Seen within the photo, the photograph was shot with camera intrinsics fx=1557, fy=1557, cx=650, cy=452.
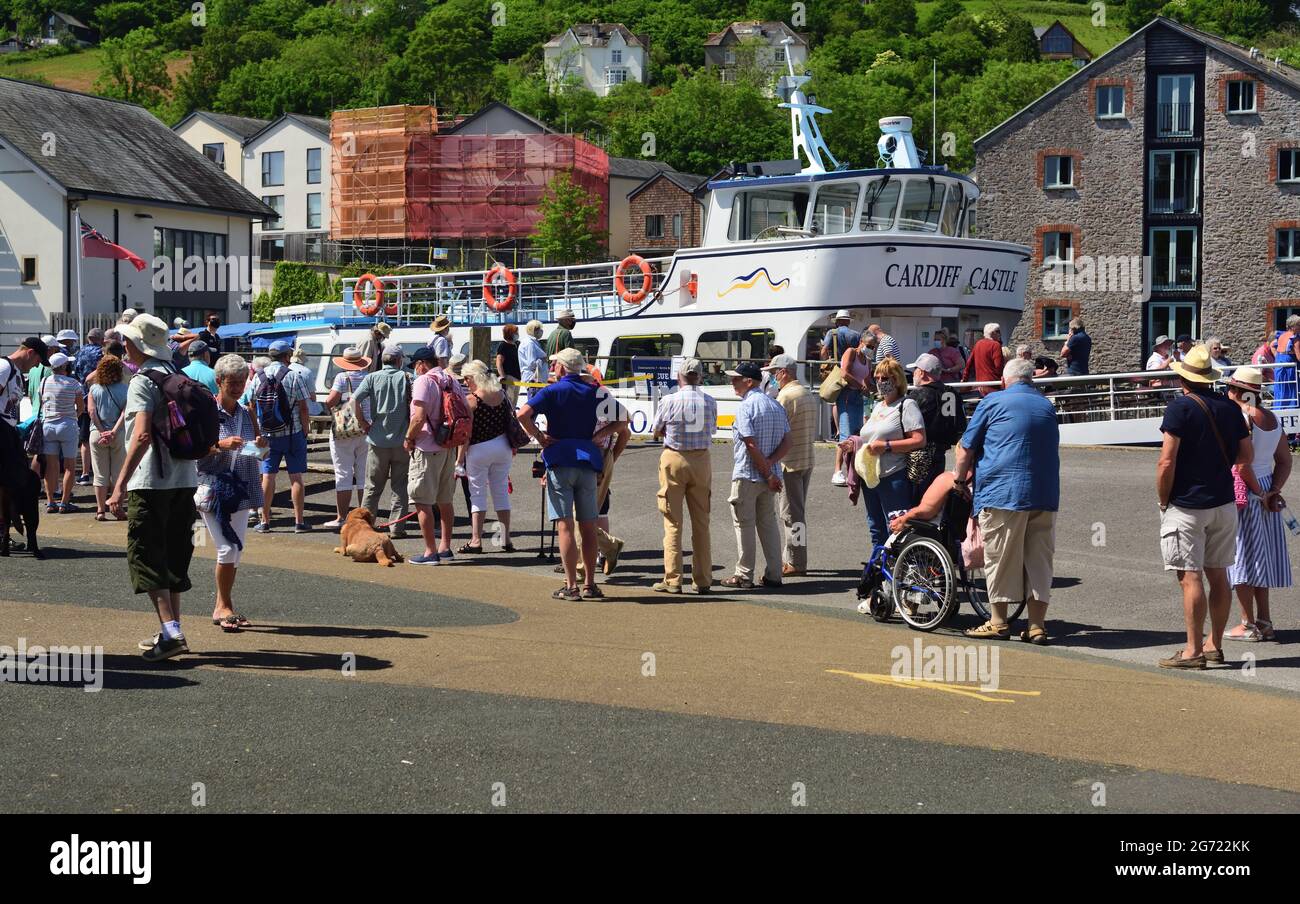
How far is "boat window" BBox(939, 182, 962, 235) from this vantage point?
27.6 metres

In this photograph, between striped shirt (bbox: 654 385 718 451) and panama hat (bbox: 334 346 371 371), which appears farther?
panama hat (bbox: 334 346 371 371)

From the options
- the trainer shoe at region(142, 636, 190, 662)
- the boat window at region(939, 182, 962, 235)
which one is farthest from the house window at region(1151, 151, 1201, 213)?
the trainer shoe at region(142, 636, 190, 662)

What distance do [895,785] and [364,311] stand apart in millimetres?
28500

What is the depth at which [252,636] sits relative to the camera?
10562 millimetres

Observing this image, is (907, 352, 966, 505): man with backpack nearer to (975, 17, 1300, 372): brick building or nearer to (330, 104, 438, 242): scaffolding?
(975, 17, 1300, 372): brick building

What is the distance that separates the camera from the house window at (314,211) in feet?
323

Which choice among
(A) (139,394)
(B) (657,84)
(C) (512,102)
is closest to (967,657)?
(A) (139,394)

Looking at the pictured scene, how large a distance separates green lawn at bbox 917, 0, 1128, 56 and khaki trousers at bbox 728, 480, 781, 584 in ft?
491

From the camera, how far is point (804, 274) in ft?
85.2

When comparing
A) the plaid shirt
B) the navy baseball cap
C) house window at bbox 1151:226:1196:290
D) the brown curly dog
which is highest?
house window at bbox 1151:226:1196:290

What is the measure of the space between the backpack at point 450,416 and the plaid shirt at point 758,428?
2788 millimetres

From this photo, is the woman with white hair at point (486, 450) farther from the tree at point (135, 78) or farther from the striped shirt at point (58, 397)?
the tree at point (135, 78)

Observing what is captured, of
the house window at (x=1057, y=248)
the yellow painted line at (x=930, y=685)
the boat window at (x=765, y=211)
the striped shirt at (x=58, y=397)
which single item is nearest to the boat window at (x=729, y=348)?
the boat window at (x=765, y=211)

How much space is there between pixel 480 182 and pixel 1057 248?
45.3 meters
